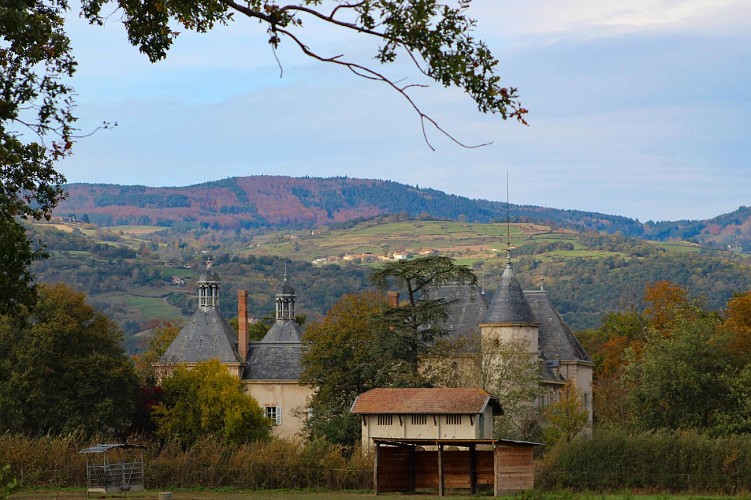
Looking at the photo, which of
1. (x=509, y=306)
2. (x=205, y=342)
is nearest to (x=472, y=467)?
(x=509, y=306)

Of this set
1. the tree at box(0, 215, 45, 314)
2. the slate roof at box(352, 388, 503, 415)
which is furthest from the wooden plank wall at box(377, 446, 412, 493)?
the tree at box(0, 215, 45, 314)

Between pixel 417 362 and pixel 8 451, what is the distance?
2375 centimetres

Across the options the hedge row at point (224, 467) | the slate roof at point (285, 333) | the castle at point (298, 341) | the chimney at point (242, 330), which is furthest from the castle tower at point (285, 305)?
the hedge row at point (224, 467)

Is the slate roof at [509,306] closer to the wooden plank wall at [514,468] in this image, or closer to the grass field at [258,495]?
the grass field at [258,495]

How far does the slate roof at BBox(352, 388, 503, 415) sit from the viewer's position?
61531mm

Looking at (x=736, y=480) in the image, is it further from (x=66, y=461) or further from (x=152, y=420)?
(x=152, y=420)

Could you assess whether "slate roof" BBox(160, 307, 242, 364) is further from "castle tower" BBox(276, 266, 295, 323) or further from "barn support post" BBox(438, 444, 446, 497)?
"barn support post" BBox(438, 444, 446, 497)

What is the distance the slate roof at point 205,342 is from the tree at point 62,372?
16.0 metres

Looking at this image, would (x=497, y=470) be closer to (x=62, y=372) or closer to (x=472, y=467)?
(x=472, y=467)

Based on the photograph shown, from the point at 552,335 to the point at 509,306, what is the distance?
603 centimetres

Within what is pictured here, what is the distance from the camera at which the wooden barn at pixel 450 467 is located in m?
51.3

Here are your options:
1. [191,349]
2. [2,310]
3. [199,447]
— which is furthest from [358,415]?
[2,310]

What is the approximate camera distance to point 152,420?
236ft

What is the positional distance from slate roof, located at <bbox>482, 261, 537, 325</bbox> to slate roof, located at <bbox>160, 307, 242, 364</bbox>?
18303mm
